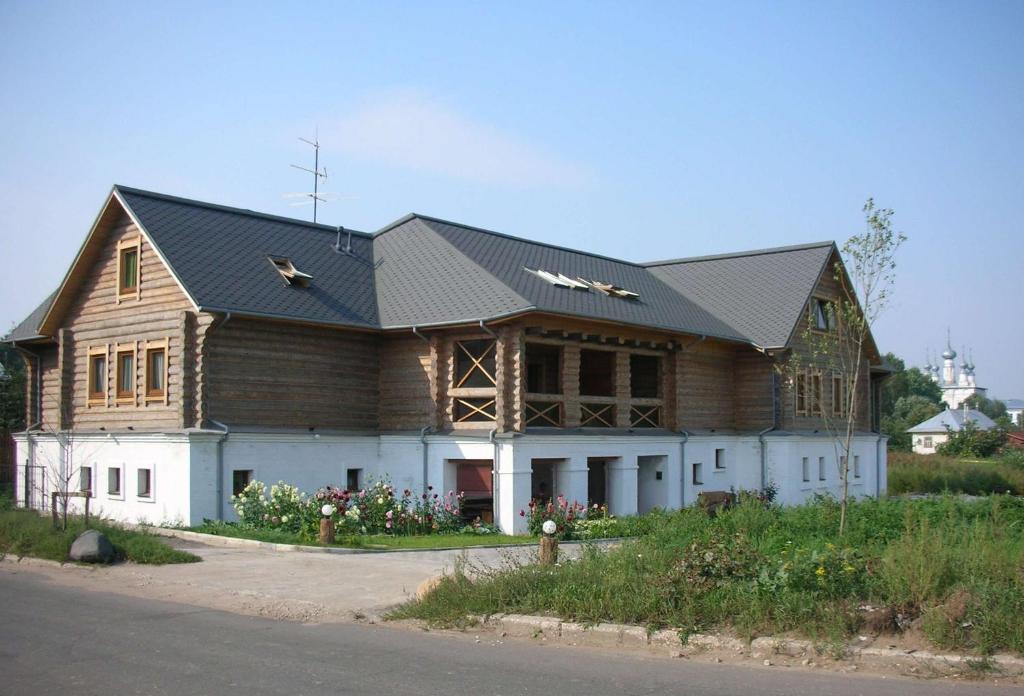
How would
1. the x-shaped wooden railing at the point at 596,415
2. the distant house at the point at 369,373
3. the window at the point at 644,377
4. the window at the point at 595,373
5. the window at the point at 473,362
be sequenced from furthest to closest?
the window at the point at 595,373 < the window at the point at 644,377 < the x-shaped wooden railing at the point at 596,415 < the window at the point at 473,362 < the distant house at the point at 369,373

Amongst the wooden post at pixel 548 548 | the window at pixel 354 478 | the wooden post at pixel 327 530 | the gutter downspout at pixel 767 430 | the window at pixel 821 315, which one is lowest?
the wooden post at pixel 327 530

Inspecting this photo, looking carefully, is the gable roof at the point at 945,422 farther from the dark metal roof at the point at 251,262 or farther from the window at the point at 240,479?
the window at the point at 240,479

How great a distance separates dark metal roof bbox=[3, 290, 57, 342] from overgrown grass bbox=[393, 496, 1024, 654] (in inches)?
826

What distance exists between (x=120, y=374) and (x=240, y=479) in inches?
189

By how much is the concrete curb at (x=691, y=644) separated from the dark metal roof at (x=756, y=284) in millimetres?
21474

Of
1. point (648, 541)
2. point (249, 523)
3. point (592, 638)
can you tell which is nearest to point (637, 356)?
point (249, 523)

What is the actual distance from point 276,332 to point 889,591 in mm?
17374

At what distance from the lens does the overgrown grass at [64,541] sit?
56.0 feet

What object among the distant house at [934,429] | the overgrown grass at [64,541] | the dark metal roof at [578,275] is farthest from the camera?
the distant house at [934,429]

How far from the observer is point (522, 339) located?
2434cm

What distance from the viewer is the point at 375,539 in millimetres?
21609

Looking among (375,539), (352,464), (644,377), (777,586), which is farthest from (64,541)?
(644,377)

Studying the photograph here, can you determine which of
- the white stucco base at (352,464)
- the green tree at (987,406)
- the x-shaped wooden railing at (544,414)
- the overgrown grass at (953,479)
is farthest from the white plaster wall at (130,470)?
the green tree at (987,406)

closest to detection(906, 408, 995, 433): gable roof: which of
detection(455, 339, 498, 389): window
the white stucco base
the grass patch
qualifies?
the white stucco base
